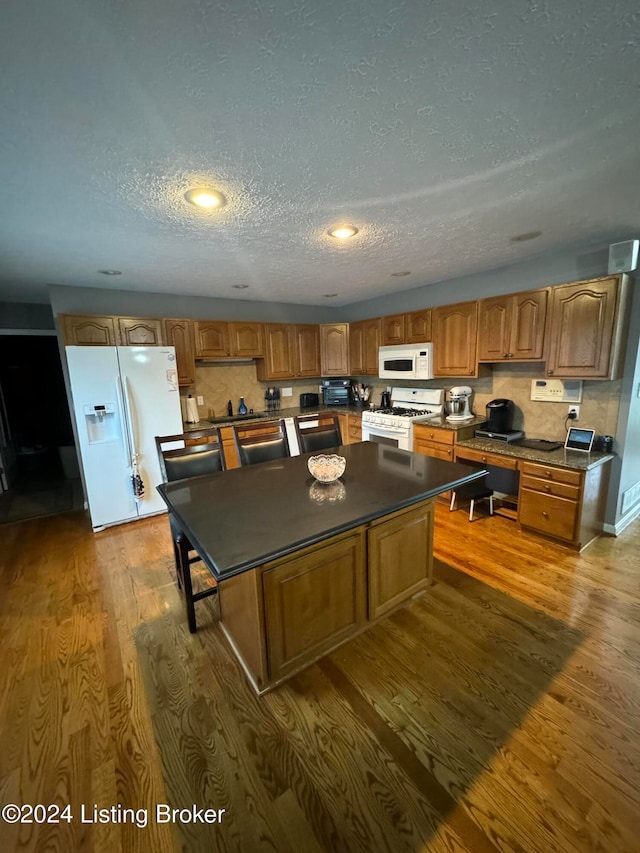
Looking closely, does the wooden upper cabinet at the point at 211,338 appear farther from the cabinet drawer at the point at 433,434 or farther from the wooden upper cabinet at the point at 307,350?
the cabinet drawer at the point at 433,434

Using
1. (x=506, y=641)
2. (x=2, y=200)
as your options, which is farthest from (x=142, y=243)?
(x=506, y=641)

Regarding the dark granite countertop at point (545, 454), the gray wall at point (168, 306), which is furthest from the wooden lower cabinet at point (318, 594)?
the gray wall at point (168, 306)

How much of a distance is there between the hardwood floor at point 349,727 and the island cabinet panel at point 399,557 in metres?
0.14

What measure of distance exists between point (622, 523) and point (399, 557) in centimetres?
244

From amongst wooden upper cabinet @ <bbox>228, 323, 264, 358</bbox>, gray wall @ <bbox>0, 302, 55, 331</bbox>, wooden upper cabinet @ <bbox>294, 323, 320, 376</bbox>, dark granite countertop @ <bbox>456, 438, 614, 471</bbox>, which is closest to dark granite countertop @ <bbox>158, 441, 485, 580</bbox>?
dark granite countertop @ <bbox>456, 438, 614, 471</bbox>

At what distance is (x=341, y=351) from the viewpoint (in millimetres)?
5043

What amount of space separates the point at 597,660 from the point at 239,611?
189 centimetres

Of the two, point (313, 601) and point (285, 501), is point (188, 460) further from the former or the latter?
point (313, 601)

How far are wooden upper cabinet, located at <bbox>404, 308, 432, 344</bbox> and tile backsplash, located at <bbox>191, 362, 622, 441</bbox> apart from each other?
577 mm

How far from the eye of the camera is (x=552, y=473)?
108 inches

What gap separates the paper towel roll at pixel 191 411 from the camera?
417cm

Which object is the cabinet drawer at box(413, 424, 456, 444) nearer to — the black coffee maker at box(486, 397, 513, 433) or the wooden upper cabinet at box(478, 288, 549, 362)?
the black coffee maker at box(486, 397, 513, 433)

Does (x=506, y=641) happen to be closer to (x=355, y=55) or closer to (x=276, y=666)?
(x=276, y=666)

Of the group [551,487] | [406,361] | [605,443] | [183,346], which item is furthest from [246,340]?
[605,443]
